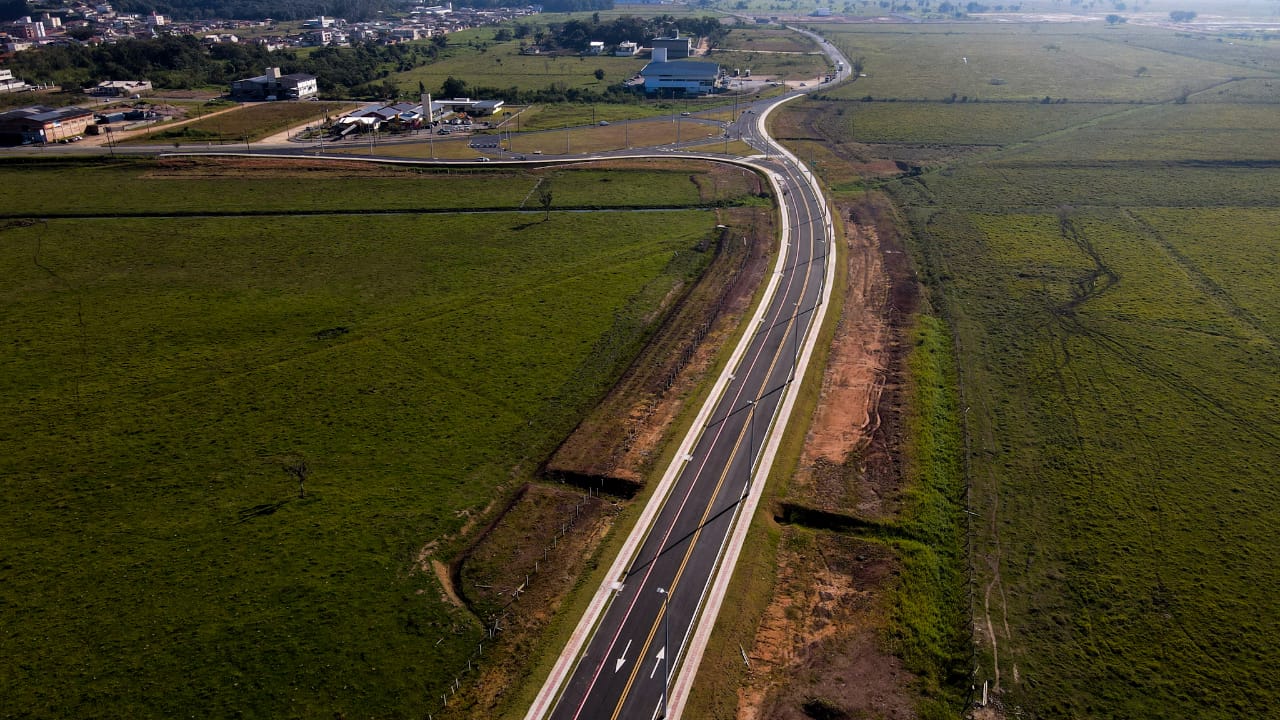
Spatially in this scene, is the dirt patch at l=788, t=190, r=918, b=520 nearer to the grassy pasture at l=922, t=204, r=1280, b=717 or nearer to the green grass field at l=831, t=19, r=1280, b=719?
the green grass field at l=831, t=19, r=1280, b=719

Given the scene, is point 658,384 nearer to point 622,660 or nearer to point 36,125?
point 622,660

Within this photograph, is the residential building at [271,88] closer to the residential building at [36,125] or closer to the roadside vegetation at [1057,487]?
the residential building at [36,125]

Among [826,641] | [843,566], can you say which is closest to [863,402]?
[843,566]

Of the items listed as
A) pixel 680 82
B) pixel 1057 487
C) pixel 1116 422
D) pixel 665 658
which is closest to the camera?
pixel 665 658

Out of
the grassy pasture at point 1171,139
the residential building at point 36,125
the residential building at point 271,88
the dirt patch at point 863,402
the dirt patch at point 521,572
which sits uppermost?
the residential building at point 271,88

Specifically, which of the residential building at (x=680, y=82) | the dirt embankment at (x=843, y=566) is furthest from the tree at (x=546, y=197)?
the residential building at (x=680, y=82)
